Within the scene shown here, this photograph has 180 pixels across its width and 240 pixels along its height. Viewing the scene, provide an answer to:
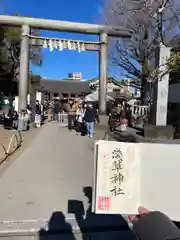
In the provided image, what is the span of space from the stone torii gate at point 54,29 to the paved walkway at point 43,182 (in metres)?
9.35

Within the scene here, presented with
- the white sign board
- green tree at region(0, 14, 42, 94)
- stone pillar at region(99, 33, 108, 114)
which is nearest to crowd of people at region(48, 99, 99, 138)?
stone pillar at region(99, 33, 108, 114)

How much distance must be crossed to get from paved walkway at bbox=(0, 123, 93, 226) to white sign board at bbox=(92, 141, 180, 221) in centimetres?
247

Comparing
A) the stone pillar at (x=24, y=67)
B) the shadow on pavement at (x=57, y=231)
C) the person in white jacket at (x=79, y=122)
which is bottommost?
the shadow on pavement at (x=57, y=231)

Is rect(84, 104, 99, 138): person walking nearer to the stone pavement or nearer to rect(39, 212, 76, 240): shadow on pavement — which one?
the stone pavement

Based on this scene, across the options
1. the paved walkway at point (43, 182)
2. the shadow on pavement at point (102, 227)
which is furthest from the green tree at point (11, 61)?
the shadow on pavement at point (102, 227)

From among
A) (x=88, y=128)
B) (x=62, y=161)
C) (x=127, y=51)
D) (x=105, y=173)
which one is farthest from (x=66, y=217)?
(x=127, y=51)

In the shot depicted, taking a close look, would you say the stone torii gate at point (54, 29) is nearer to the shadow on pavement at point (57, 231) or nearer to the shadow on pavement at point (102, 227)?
the shadow on pavement at point (102, 227)

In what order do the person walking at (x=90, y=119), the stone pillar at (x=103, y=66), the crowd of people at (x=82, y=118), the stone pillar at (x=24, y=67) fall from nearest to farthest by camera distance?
the person walking at (x=90, y=119) < the crowd of people at (x=82, y=118) < the stone pillar at (x=24, y=67) < the stone pillar at (x=103, y=66)

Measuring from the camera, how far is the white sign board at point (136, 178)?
10.0ft

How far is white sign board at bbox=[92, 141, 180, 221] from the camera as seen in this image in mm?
3061

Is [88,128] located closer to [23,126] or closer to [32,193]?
[23,126]

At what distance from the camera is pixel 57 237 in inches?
193

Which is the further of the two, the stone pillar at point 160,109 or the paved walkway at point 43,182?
the stone pillar at point 160,109

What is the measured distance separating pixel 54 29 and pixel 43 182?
16.2m
